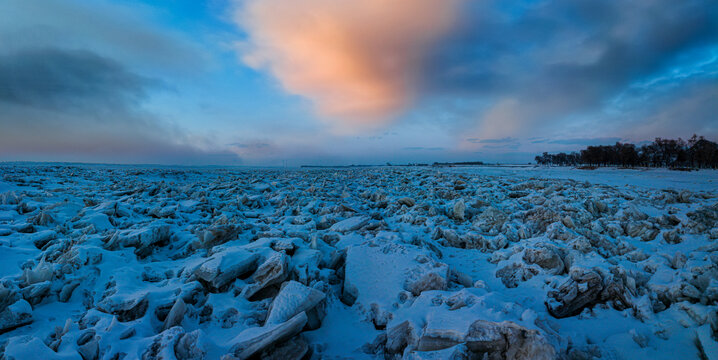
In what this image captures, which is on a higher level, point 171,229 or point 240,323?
point 171,229

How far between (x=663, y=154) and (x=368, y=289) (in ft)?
217

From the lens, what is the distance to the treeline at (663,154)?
39.8 metres

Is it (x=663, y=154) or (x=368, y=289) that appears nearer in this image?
(x=368, y=289)

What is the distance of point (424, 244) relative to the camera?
448 cm

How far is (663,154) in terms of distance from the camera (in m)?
44.4

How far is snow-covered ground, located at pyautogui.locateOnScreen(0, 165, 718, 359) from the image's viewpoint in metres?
2.13

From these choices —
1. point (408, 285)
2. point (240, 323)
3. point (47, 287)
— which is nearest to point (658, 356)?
point (408, 285)

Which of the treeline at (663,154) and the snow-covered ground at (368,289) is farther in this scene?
the treeline at (663,154)

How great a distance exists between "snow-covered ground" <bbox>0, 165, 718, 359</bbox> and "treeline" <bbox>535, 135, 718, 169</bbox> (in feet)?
187

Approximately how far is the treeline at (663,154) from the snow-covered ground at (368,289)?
2240 inches

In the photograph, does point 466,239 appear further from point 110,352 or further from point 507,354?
point 110,352

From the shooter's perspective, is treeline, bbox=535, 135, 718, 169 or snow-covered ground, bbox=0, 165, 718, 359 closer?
snow-covered ground, bbox=0, 165, 718, 359

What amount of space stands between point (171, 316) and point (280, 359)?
1249mm

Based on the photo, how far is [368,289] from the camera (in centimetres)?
322
